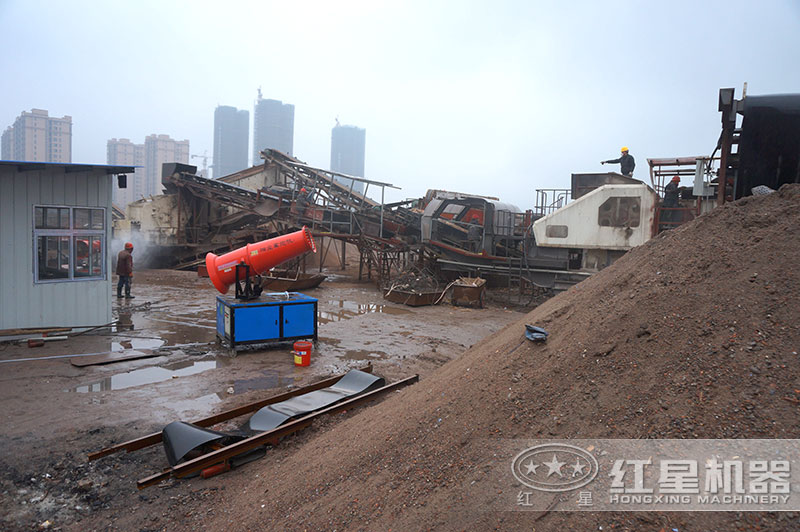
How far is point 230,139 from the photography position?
81625 millimetres

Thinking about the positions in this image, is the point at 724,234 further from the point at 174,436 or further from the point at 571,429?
the point at 174,436

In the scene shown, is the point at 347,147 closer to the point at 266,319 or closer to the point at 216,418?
the point at 266,319

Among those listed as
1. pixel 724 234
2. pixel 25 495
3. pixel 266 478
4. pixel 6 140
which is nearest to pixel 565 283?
pixel 724 234

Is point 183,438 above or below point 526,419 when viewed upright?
below

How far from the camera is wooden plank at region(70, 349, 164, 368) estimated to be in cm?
862

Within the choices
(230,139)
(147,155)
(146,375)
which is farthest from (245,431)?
(230,139)

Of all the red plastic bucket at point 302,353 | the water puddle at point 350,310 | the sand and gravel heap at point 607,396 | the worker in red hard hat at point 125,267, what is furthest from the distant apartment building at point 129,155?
the sand and gravel heap at point 607,396

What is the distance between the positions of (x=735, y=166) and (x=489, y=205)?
1109 cm

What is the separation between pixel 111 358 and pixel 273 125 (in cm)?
8267

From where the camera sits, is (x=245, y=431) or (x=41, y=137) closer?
(x=245, y=431)
